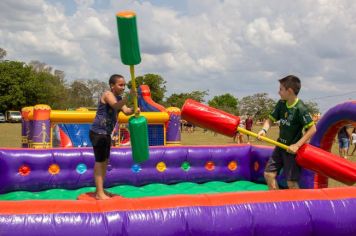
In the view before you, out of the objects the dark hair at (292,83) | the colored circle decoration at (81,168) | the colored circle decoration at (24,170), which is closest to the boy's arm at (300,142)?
the dark hair at (292,83)

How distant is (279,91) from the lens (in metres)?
4.01

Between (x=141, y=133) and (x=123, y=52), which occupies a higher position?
(x=123, y=52)

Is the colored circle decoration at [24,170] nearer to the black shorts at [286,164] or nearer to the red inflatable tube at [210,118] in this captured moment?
the red inflatable tube at [210,118]

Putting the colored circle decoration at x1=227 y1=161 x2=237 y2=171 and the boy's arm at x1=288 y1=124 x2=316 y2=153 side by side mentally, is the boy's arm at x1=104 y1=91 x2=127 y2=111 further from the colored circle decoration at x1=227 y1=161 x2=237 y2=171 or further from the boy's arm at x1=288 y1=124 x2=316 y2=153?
the colored circle decoration at x1=227 y1=161 x2=237 y2=171

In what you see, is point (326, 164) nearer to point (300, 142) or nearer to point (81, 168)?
point (300, 142)

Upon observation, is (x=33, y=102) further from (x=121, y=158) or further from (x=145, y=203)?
(x=145, y=203)

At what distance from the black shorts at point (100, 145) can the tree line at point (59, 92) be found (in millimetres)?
25522

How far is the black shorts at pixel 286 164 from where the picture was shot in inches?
157

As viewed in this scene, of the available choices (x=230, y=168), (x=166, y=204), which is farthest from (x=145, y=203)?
(x=230, y=168)

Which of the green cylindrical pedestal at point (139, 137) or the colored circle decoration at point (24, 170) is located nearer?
the green cylindrical pedestal at point (139, 137)

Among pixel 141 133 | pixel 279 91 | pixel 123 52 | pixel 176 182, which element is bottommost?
pixel 176 182

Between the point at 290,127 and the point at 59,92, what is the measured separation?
4955cm

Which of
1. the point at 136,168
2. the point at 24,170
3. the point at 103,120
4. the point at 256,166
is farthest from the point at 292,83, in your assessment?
the point at 24,170

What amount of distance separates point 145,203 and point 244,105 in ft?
248
